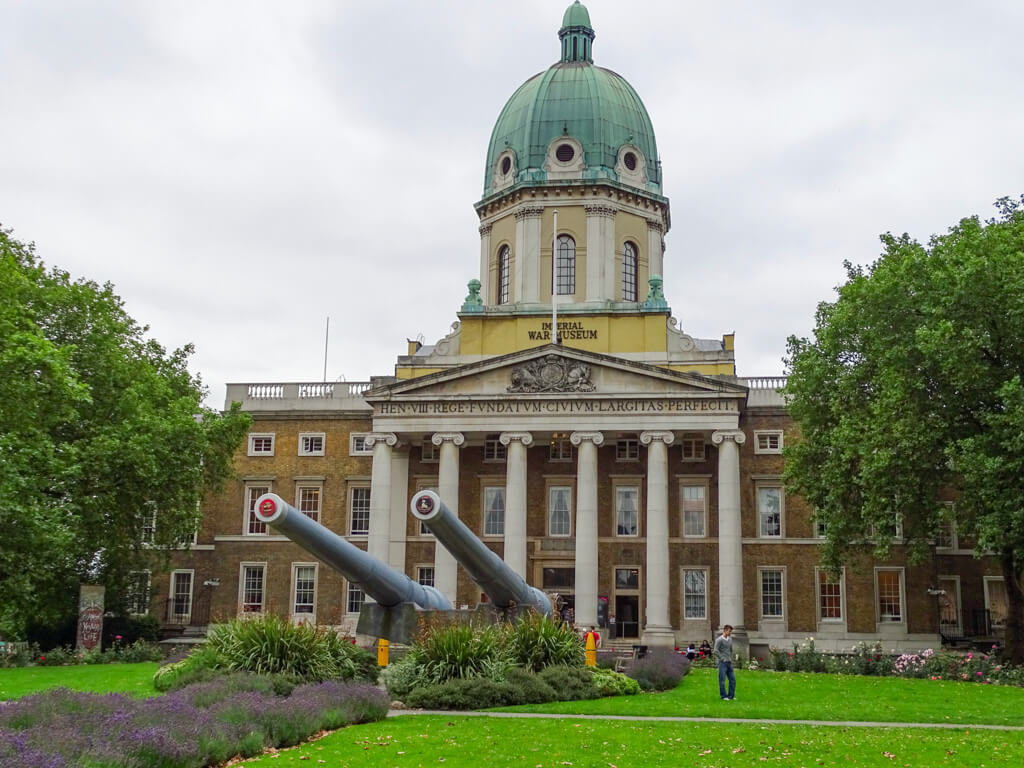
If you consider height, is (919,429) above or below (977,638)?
above

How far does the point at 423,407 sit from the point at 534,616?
25.3 meters

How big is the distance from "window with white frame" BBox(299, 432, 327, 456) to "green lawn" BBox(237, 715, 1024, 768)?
115 feet

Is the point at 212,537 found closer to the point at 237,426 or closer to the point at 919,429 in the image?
the point at 237,426

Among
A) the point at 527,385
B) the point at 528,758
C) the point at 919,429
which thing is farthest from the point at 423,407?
the point at 528,758

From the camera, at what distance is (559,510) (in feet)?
168

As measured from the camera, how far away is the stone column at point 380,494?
48781 millimetres

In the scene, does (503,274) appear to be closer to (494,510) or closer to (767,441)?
(494,510)

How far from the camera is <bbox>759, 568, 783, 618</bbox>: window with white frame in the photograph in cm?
4953

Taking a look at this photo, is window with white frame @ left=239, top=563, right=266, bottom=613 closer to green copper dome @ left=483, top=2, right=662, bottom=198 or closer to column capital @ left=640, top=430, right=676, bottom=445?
column capital @ left=640, top=430, right=676, bottom=445

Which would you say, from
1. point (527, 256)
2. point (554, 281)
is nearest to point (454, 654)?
point (554, 281)

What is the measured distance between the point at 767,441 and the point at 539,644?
2886 centimetres

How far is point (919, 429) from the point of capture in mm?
33500

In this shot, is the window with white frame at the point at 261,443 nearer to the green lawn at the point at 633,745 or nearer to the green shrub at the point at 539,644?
the green shrub at the point at 539,644

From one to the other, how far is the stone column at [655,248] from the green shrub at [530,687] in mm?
36002
